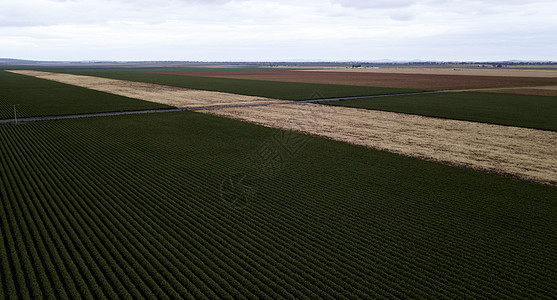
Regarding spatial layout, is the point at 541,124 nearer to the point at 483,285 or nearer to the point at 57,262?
the point at 483,285

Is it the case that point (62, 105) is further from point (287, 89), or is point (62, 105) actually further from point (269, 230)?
point (269, 230)

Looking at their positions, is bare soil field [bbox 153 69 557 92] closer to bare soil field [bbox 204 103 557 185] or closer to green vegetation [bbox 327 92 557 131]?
green vegetation [bbox 327 92 557 131]

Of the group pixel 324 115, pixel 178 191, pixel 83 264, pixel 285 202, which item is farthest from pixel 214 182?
pixel 324 115

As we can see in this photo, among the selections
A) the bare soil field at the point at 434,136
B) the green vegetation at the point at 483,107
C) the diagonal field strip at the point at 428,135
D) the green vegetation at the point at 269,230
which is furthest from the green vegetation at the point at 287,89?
the green vegetation at the point at 269,230

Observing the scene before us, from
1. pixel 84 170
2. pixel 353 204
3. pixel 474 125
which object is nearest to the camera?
pixel 353 204

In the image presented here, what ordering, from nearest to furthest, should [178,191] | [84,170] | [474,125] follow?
[178,191] < [84,170] < [474,125]
